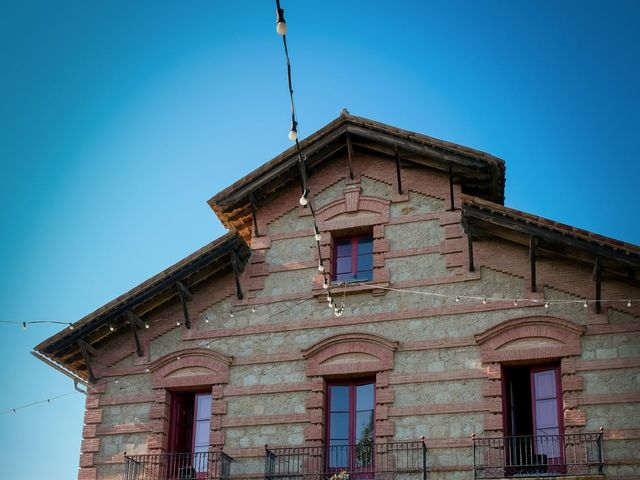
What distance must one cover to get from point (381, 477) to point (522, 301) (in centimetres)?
402

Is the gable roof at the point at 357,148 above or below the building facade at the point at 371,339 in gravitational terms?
above

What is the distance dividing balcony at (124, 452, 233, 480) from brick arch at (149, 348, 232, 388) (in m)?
1.43

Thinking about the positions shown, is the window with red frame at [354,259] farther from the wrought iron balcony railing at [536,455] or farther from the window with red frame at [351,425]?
the wrought iron balcony railing at [536,455]

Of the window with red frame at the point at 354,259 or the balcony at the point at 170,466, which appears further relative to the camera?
the window with red frame at the point at 354,259

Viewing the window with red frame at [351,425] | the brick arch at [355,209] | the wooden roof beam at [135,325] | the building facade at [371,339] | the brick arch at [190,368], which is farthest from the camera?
the wooden roof beam at [135,325]

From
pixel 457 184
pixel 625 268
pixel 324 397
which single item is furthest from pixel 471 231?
pixel 324 397

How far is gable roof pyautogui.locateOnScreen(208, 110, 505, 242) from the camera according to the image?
2050 cm

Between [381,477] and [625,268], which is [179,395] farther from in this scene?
[625,268]

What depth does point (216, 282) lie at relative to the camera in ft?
71.6

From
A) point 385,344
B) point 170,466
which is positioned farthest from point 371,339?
point 170,466

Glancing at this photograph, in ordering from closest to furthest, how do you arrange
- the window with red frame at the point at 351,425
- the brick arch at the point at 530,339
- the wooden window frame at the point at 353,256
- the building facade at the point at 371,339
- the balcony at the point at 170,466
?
the building facade at the point at 371,339 → the brick arch at the point at 530,339 → the window with red frame at the point at 351,425 → the balcony at the point at 170,466 → the wooden window frame at the point at 353,256

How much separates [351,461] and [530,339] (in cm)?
388

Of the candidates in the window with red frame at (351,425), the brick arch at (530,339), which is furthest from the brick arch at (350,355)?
the brick arch at (530,339)

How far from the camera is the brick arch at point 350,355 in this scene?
775 inches
